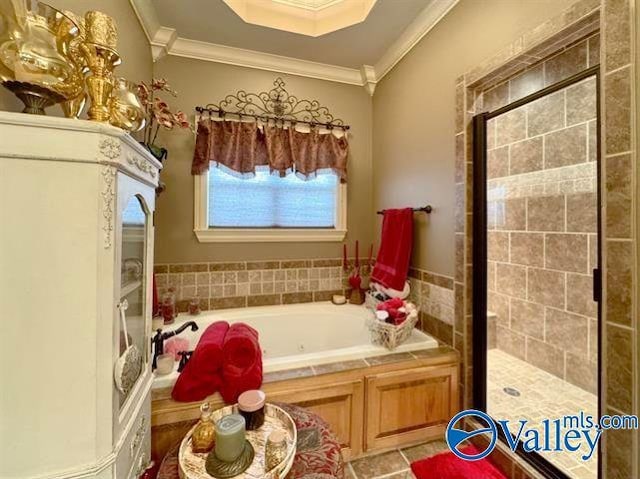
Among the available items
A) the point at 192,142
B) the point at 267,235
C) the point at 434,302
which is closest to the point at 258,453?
the point at 434,302

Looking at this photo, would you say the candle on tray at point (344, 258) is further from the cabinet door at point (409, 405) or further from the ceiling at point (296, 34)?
the ceiling at point (296, 34)

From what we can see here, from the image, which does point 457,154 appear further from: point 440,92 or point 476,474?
point 476,474

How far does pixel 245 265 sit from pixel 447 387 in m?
1.78

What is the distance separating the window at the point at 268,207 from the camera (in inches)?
94.6

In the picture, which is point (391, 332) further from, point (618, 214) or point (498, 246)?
point (498, 246)

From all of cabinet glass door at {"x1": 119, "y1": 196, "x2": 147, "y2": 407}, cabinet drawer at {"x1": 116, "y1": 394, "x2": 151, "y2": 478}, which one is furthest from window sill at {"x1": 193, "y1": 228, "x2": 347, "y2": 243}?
cabinet drawer at {"x1": 116, "y1": 394, "x2": 151, "y2": 478}

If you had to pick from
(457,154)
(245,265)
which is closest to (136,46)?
(245,265)

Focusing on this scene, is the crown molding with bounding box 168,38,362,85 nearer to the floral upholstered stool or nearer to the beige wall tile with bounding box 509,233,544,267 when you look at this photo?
the beige wall tile with bounding box 509,233,544,267

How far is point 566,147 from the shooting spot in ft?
7.02

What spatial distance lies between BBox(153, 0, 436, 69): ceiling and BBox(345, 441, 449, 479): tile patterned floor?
2.77 metres

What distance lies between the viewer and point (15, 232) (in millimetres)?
632

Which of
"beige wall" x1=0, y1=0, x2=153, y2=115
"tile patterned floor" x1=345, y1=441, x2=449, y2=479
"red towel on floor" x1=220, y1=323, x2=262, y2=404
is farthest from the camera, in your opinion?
"tile patterned floor" x1=345, y1=441, x2=449, y2=479

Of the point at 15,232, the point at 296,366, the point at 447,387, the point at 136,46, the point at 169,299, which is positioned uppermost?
the point at 136,46

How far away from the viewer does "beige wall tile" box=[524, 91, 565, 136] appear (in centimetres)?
213
